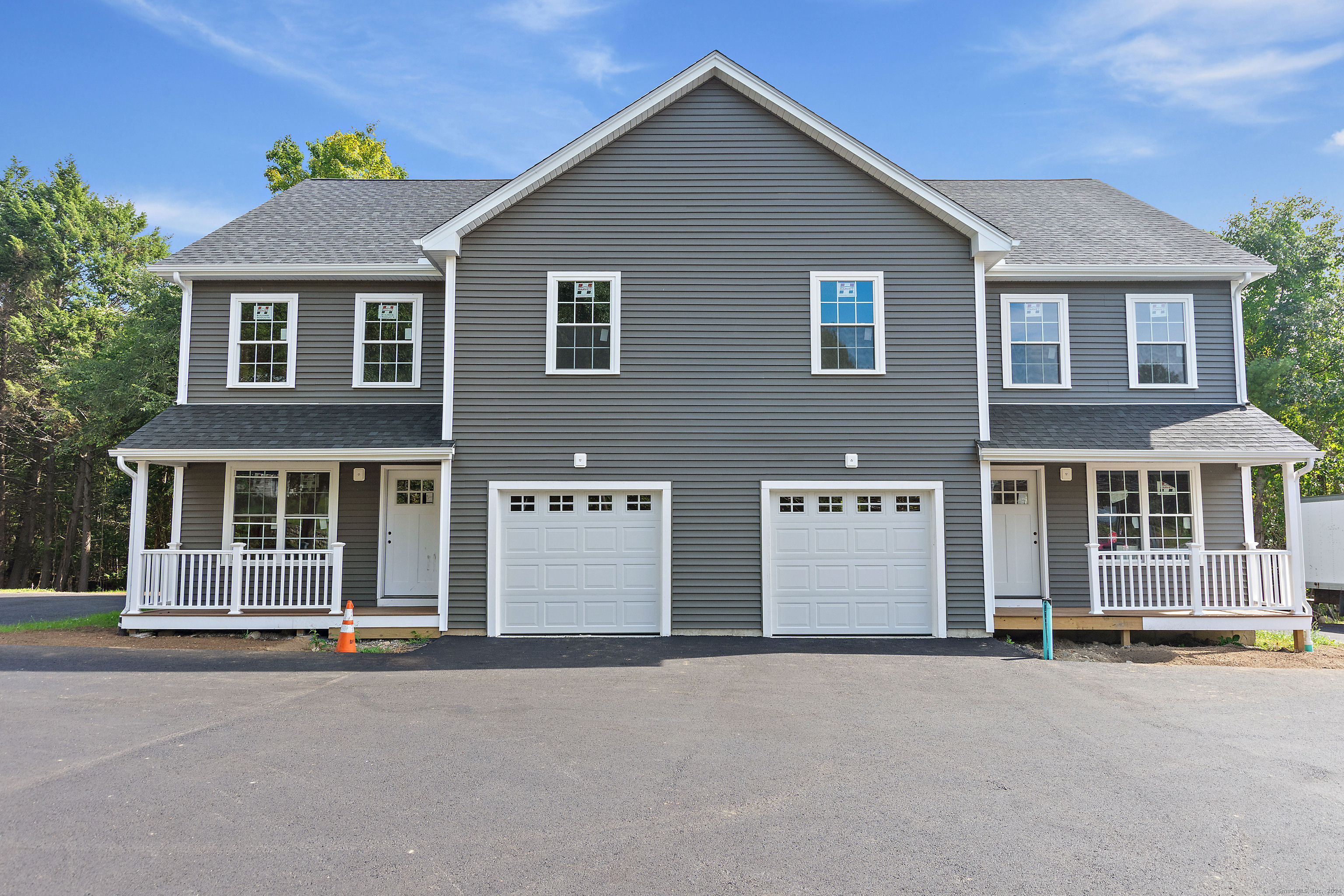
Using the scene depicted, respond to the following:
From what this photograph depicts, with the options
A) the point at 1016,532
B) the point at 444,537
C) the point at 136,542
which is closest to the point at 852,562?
the point at 1016,532

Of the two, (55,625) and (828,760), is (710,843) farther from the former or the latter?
(55,625)

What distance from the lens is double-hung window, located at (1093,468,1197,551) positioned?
46.0ft

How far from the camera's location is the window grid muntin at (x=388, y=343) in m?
14.2

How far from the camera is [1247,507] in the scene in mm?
14000

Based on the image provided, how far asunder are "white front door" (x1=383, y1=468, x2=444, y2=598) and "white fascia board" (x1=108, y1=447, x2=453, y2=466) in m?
1.43

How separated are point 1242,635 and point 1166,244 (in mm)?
6677

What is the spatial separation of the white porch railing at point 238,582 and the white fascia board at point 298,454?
54.6 inches

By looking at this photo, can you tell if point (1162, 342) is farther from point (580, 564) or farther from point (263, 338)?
point (263, 338)

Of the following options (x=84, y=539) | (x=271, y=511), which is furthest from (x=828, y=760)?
(x=84, y=539)

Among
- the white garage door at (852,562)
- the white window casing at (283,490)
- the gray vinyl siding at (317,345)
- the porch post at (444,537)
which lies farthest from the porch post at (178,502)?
the white garage door at (852,562)

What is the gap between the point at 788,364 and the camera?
42.1ft

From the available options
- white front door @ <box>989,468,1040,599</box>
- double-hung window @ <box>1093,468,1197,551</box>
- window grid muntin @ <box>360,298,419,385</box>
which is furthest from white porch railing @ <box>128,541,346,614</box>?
double-hung window @ <box>1093,468,1197,551</box>

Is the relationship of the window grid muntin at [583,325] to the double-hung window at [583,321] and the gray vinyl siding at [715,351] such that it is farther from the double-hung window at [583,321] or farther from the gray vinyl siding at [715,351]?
the gray vinyl siding at [715,351]

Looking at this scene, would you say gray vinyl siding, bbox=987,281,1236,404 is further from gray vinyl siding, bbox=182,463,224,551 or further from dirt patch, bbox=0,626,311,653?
gray vinyl siding, bbox=182,463,224,551
